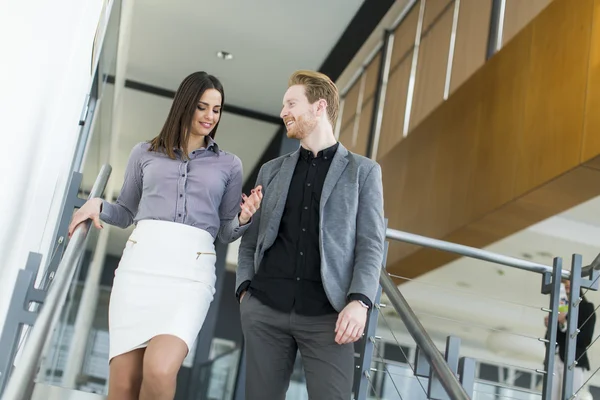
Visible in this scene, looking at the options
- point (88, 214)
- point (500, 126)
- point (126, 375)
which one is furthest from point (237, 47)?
point (126, 375)

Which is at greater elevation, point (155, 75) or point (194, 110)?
point (155, 75)

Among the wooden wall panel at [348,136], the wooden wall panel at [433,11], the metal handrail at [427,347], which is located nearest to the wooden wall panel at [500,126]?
the wooden wall panel at [433,11]

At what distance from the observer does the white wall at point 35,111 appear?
1507 millimetres

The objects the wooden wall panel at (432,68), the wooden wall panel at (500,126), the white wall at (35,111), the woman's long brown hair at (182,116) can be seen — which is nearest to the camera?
the white wall at (35,111)

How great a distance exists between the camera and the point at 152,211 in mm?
2137

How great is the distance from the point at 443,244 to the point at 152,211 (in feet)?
4.21

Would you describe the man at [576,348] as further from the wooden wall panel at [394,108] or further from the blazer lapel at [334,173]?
the blazer lapel at [334,173]

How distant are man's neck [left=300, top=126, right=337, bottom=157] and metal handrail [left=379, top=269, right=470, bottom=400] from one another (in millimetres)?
585

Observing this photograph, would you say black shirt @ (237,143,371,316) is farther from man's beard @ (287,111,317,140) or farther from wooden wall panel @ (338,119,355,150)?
wooden wall panel @ (338,119,355,150)

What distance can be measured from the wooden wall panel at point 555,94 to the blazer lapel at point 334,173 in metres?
2.58

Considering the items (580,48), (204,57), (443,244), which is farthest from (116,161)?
(443,244)

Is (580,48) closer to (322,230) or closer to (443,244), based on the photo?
(443,244)

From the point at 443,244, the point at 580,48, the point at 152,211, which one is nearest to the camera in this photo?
the point at 152,211

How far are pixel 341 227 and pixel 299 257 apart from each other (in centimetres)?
14
